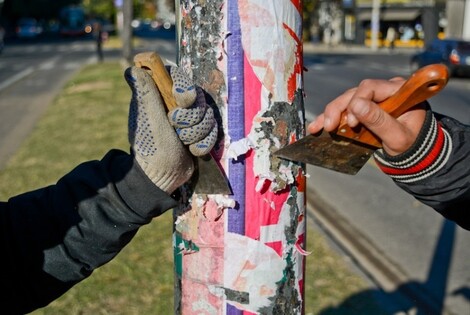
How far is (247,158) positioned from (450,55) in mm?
20693

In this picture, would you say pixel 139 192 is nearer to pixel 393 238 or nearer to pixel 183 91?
pixel 183 91

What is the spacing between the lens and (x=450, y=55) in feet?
68.6

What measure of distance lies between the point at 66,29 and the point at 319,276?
58.1 meters

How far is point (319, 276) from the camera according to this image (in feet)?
14.9

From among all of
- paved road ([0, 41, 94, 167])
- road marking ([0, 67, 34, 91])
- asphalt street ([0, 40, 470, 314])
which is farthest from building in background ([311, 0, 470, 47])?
asphalt street ([0, 40, 470, 314])

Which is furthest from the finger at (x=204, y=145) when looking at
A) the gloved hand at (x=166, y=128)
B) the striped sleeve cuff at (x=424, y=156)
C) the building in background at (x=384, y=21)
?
the building in background at (x=384, y=21)

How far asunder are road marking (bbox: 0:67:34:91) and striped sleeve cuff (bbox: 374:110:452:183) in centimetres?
1846

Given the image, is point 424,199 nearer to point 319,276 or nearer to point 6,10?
point 319,276

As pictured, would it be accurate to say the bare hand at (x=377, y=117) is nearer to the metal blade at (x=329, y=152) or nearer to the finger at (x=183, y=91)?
the metal blade at (x=329, y=152)

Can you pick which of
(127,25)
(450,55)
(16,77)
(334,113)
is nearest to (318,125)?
(334,113)

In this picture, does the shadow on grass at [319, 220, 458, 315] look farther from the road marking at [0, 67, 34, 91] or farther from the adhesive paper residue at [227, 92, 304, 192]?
the road marking at [0, 67, 34, 91]

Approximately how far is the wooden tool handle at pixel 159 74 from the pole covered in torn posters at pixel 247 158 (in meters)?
0.16

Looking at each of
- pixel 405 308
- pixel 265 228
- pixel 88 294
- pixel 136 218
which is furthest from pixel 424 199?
pixel 88 294

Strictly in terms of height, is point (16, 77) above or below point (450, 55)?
below
